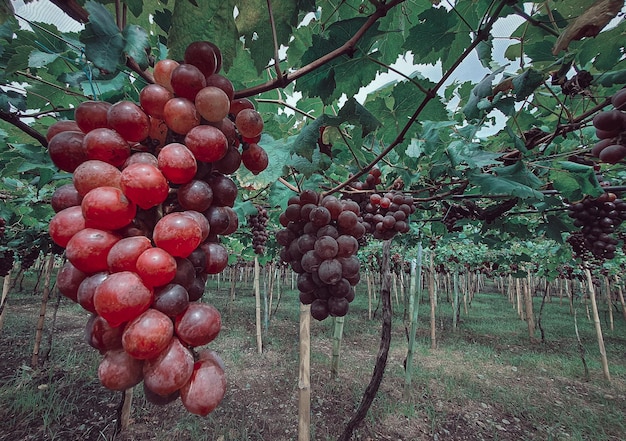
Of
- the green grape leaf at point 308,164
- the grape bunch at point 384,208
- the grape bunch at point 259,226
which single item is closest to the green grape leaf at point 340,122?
the green grape leaf at point 308,164

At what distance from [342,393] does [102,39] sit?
24.0ft

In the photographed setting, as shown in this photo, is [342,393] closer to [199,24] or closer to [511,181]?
[511,181]

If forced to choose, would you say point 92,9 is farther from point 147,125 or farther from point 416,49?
point 416,49

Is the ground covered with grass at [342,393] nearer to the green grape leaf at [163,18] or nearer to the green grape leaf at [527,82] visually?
the green grape leaf at [527,82]

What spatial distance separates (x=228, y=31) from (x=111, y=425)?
20.9ft

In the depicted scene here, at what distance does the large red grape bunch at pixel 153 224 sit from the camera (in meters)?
0.58

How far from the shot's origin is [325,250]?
1.62 metres

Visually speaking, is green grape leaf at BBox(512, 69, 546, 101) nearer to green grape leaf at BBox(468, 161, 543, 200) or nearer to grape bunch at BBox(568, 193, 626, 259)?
green grape leaf at BBox(468, 161, 543, 200)

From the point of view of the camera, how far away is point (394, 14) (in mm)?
1343

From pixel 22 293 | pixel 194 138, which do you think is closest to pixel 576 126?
pixel 194 138

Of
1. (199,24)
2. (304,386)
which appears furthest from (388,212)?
(304,386)

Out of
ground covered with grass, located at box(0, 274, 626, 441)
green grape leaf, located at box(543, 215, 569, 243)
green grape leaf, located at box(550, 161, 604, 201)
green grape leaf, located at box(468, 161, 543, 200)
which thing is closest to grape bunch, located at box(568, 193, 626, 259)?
green grape leaf, located at box(543, 215, 569, 243)

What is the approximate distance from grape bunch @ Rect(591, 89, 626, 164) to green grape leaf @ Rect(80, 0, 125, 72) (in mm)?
1790

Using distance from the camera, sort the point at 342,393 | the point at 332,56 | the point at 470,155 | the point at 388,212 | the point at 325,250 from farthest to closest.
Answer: the point at 342,393 < the point at 388,212 < the point at 470,155 < the point at 325,250 < the point at 332,56
